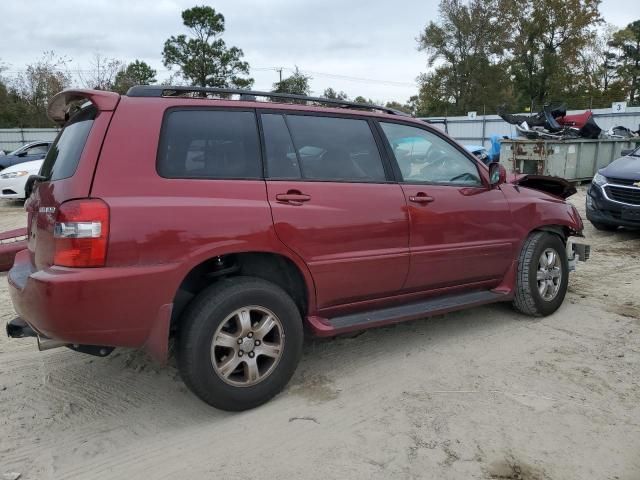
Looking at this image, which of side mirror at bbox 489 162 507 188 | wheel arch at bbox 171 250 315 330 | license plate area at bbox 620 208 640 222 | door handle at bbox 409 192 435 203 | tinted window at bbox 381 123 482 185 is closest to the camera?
wheel arch at bbox 171 250 315 330

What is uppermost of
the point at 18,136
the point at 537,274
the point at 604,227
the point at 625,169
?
the point at 18,136

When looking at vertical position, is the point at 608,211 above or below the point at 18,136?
below

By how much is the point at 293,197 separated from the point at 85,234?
118 cm

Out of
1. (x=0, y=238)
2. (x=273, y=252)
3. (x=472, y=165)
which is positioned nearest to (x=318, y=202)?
(x=273, y=252)

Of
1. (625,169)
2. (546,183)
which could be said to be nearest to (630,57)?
(625,169)

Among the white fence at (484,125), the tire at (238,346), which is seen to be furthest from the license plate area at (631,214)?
the white fence at (484,125)

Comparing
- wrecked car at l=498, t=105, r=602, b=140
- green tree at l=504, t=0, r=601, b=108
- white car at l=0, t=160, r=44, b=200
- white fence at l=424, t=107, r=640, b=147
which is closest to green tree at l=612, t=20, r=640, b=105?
green tree at l=504, t=0, r=601, b=108

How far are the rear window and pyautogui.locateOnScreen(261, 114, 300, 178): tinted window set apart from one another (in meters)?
0.99

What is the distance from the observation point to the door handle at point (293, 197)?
319 centimetres

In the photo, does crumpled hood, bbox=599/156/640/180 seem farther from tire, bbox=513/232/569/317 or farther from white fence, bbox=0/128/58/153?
white fence, bbox=0/128/58/153

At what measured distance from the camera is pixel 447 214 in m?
3.95

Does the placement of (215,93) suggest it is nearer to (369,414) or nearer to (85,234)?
(85,234)

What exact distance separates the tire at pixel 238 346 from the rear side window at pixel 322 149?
Result: 76 cm

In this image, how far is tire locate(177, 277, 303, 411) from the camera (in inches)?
115
